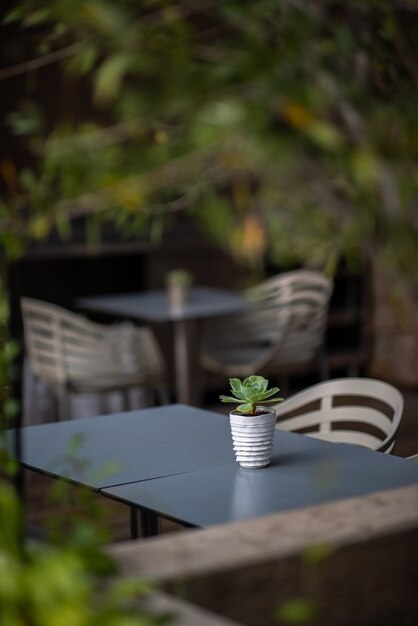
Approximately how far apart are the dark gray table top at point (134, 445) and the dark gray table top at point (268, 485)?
0.32 feet

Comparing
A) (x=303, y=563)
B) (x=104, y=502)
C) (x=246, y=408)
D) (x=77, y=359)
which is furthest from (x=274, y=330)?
(x=303, y=563)

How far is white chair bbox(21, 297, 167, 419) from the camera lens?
231 inches

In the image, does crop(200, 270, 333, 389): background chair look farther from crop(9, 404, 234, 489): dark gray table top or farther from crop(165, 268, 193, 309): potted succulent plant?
crop(9, 404, 234, 489): dark gray table top

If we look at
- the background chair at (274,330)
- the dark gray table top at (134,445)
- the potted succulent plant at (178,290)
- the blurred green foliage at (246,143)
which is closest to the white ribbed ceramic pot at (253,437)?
the dark gray table top at (134,445)

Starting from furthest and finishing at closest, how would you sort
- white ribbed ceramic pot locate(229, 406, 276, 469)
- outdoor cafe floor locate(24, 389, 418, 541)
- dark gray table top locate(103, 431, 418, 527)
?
outdoor cafe floor locate(24, 389, 418, 541) < white ribbed ceramic pot locate(229, 406, 276, 469) < dark gray table top locate(103, 431, 418, 527)

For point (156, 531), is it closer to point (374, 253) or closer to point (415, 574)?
point (415, 574)

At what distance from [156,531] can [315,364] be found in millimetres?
5255

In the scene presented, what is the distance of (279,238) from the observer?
1.42 metres

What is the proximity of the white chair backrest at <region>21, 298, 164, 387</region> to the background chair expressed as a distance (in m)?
0.63

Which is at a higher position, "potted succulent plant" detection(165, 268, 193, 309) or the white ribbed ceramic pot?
the white ribbed ceramic pot

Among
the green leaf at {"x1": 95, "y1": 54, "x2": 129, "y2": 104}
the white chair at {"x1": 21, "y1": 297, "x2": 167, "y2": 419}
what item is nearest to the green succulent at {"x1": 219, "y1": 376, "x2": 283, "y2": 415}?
the green leaf at {"x1": 95, "y1": 54, "x2": 129, "y2": 104}

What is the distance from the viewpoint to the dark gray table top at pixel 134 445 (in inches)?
114

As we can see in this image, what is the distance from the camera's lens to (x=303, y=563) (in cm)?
174

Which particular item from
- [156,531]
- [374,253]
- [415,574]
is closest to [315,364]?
[156,531]
